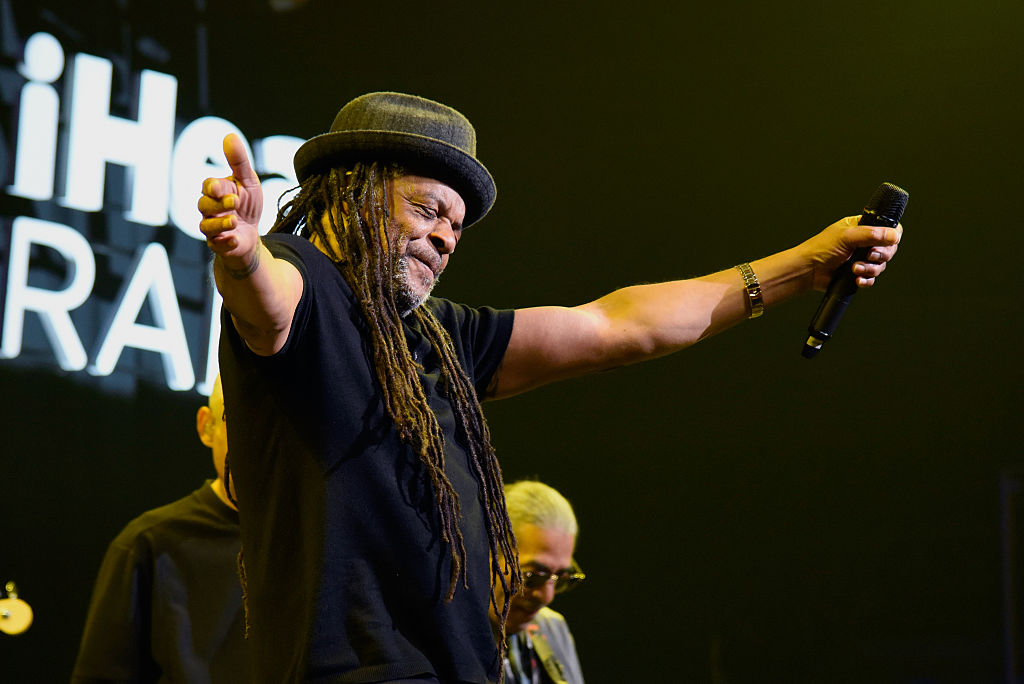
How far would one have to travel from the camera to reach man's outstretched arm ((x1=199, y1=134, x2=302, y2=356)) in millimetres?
878

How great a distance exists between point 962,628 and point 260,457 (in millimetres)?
3449

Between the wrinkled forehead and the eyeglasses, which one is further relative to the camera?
the eyeglasses

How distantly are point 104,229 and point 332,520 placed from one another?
2.15 m

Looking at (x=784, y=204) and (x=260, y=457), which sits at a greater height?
(x=784, y=204)

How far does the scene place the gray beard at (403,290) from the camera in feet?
3.92

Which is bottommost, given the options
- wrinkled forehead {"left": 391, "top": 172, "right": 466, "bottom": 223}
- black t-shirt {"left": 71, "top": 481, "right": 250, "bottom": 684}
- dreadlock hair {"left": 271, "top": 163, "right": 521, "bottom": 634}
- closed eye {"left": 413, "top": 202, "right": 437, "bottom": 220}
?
black t-shirt {"left": 71, "top": 481, "right": 250, "bottom": 684}

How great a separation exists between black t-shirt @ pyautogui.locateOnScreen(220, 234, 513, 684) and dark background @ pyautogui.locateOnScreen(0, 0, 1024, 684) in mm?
2421

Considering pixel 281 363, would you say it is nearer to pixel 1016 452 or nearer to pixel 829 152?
pixel 829 152

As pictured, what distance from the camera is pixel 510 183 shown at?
363 centimetres

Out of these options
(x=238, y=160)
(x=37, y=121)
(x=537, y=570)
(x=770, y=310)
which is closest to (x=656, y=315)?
(x=238, y=160)

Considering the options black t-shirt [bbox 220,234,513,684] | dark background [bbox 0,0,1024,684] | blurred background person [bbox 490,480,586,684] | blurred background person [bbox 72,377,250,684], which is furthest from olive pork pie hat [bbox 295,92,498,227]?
dark background [bbox 0,0,1024,684]

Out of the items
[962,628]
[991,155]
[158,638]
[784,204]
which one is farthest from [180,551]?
[991,155]

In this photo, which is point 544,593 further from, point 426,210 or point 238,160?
point 238,160

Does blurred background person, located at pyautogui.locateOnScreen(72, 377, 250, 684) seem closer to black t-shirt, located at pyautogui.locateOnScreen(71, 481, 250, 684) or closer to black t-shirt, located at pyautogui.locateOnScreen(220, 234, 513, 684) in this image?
black t-shirt, located at pyautogui.locateOnScreen(71, 481, 250, 684)
